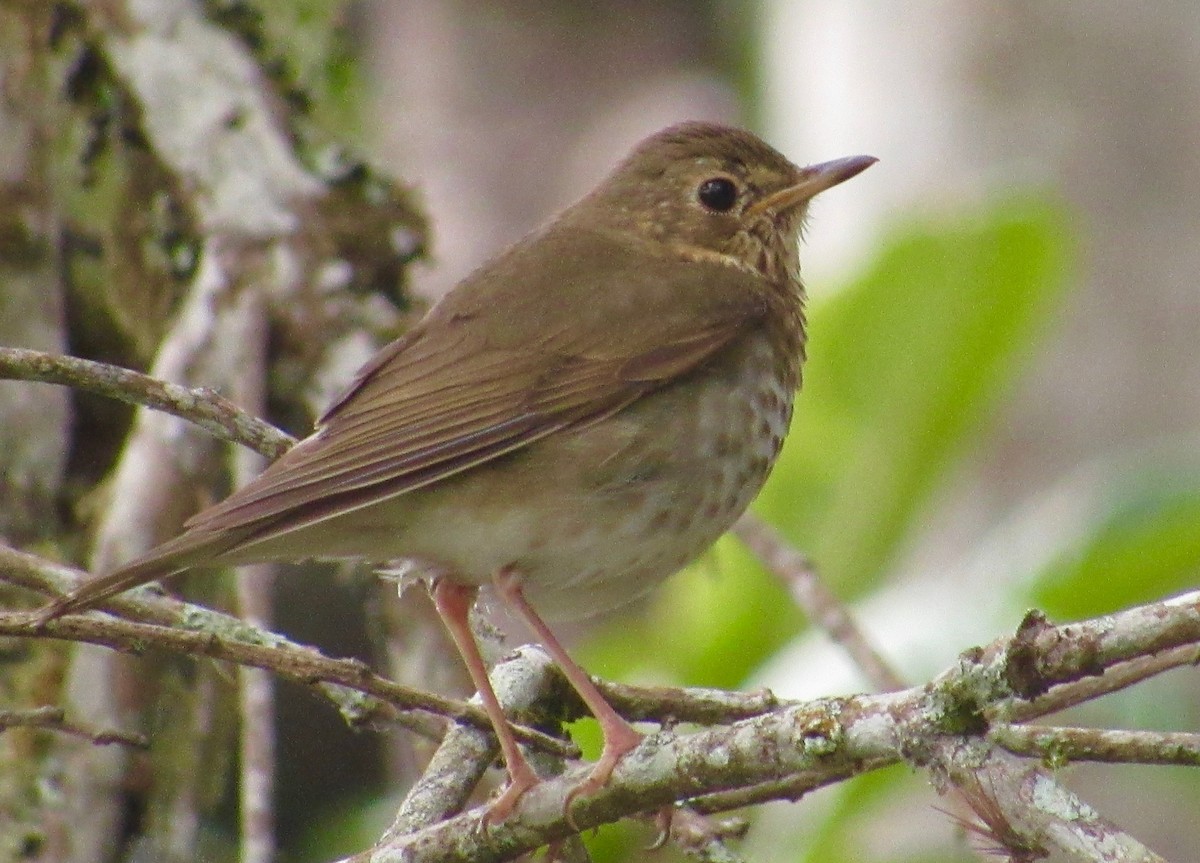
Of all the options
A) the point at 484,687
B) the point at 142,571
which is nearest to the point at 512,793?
the point at 484,687

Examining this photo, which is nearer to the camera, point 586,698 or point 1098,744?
point 1098,744

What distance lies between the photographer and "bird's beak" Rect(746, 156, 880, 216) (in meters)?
4.57

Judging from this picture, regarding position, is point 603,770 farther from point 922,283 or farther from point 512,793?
point 922,283

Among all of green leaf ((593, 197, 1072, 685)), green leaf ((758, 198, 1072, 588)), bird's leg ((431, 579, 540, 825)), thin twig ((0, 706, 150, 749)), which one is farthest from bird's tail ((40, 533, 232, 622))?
green leaf ((758, 198, 1072, 588))

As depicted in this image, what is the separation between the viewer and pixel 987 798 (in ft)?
7.99

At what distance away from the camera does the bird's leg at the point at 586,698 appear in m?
3.03

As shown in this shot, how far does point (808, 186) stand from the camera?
464cm

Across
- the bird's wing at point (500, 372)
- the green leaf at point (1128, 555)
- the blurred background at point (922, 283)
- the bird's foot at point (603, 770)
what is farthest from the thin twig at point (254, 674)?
the green leaf at point (1128, 555)

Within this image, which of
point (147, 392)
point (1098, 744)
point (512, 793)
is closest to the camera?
point (1098, 744)

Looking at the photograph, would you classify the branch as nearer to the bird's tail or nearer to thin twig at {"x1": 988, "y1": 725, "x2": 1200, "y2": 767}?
the bird's tail

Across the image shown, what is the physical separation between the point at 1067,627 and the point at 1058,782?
0.24 metres

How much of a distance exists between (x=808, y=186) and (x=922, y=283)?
74cm

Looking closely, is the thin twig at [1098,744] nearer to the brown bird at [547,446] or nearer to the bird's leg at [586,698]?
the bird's leg at [586,698]

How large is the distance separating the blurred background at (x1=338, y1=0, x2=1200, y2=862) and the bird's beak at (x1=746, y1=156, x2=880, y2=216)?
0.68m
